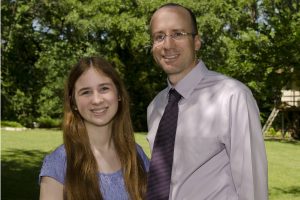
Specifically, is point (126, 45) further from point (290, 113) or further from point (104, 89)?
point (104, 89)

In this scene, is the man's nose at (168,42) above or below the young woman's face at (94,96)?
above

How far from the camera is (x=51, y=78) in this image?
37.4 m

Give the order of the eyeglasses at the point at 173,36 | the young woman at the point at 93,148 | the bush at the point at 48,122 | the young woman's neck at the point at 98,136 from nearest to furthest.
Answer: the young woman at the point at 93,148, the young woman's neck at the point at 98,136, the eyeglasses at the point at 173,36, the bush at the point at 48,122

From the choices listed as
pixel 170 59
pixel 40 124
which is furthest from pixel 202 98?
pixel 40 124

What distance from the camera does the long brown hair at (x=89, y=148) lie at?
3068 mm

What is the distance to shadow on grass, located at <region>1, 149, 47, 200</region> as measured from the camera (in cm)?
1096

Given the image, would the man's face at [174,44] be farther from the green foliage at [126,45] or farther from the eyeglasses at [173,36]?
the green foliage at [126,45]

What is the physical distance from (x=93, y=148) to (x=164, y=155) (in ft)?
1.47

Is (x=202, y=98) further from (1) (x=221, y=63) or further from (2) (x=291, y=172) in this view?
(1) (x=221, y=63)

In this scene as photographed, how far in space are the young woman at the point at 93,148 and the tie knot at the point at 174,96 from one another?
1.01 ft

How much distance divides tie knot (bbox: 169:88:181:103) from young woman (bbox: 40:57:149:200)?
0.31 metres

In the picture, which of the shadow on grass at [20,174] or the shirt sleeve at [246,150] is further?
the shadow on grass at [20,174]

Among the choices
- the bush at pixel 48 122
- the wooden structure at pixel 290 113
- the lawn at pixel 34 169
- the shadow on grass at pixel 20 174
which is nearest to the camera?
the shadow on grass at pixel 20 174

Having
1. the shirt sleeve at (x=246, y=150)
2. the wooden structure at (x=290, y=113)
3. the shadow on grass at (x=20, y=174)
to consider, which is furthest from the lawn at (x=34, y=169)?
the wooden structure at (x=290, y=113)
